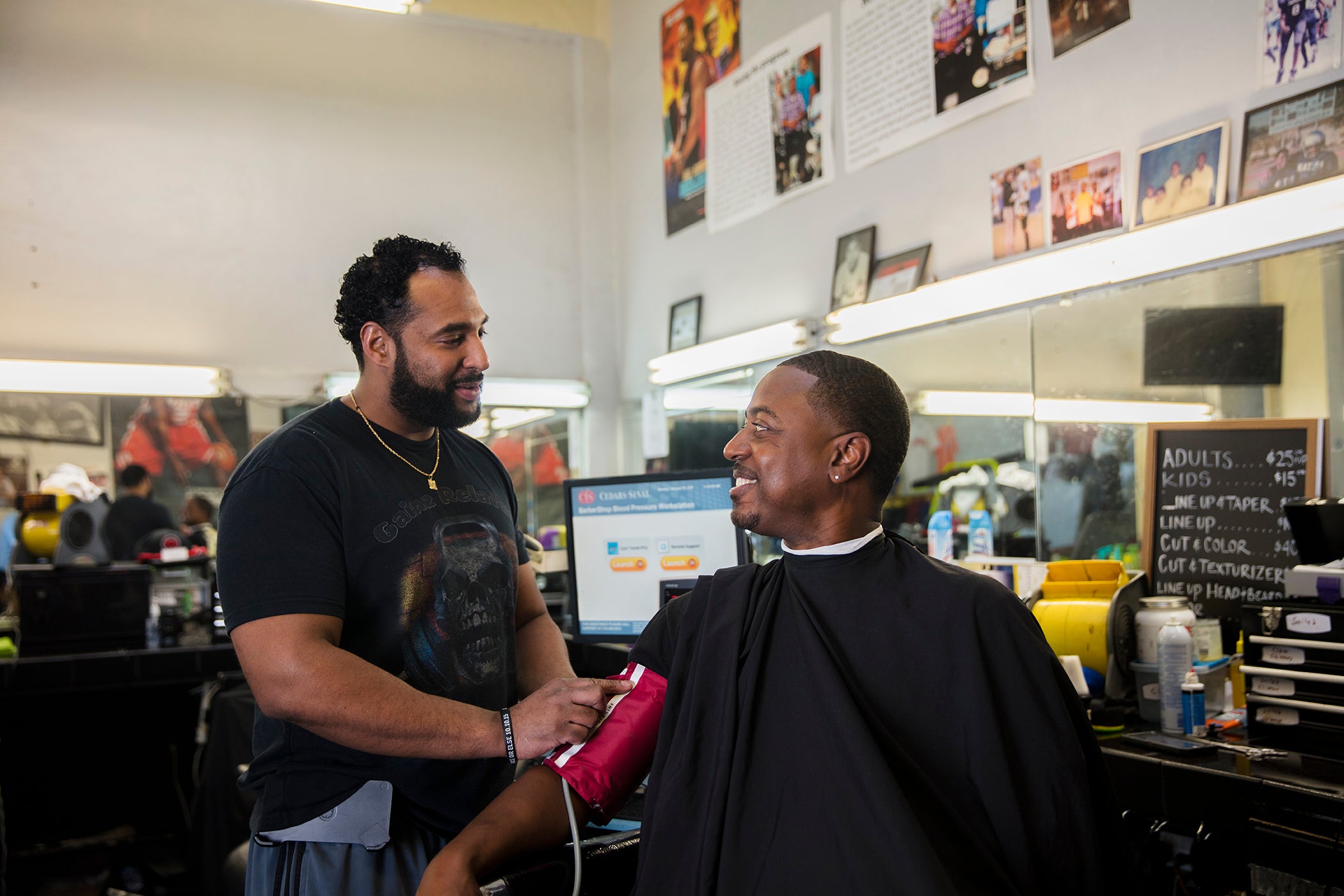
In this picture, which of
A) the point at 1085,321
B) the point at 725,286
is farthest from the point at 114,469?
the point at 1085,321

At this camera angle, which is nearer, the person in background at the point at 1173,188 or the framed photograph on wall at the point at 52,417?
the person in background at the point at 1173,188

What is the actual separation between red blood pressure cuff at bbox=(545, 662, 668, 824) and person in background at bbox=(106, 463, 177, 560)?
421 cm

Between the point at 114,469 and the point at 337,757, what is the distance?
4150 mm

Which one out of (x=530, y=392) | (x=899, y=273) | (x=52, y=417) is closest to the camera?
(x=899, y=273)

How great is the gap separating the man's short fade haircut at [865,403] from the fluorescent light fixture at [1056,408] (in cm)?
152

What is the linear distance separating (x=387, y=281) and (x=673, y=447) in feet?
11.6

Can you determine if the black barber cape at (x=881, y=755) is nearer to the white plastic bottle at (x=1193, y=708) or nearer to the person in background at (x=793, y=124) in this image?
the white plastic bottle at (x=1193, y=708)

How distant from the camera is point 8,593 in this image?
4.62 meters

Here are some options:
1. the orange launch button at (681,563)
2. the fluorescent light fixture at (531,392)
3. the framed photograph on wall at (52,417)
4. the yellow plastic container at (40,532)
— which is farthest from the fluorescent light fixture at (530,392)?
the orange launch button at (681,563)

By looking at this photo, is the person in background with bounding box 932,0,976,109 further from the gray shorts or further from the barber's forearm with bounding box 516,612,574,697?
the gray shorts

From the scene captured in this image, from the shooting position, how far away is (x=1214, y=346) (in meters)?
2.50

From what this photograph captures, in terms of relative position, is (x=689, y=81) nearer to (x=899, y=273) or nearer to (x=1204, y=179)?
(x=899, y=273)

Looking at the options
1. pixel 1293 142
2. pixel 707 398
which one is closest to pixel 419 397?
pixel 1293 142

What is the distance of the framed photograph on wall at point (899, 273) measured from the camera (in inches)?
138
